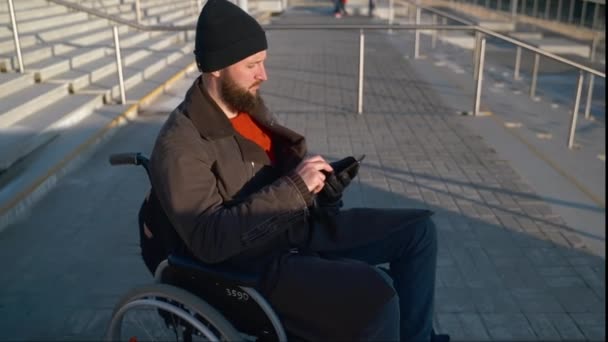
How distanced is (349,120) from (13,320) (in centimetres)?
431

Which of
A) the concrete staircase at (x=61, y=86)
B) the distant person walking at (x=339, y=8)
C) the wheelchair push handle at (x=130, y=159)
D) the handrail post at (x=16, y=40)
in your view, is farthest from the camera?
the distant person walking at (x=339, y=8)

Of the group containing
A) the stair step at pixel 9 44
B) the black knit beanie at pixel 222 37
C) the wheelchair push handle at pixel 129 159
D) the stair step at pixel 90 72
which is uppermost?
the black knit beanie at pixel 222 37

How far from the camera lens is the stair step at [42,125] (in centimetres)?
445

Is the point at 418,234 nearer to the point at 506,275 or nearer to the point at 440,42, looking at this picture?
the point at 506,275

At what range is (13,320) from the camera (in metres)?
2.81

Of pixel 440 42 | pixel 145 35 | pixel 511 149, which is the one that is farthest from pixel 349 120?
pixel 440 42

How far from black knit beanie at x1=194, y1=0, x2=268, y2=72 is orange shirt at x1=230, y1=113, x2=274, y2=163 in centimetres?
28

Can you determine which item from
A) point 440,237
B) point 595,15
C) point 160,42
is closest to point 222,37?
point 440,237

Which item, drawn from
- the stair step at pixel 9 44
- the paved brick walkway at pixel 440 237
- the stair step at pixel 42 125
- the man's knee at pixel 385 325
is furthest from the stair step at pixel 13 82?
the man's knee at pixel 385 325

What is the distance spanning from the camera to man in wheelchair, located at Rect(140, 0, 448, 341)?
5.89ft

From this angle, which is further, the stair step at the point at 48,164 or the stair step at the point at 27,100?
the stair step at the point at 27,100

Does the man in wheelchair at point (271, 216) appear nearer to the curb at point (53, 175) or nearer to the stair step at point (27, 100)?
the curb at point (53, 175)

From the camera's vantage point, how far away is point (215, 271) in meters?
1.85

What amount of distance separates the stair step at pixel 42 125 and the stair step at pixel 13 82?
0.34m
